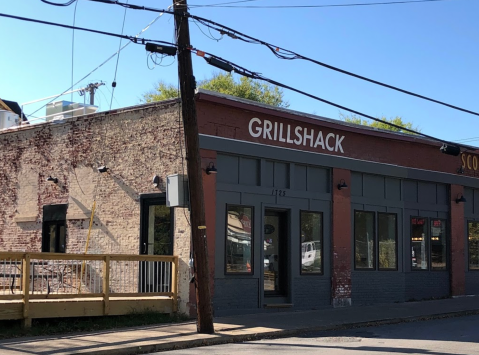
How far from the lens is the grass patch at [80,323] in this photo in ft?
41.7

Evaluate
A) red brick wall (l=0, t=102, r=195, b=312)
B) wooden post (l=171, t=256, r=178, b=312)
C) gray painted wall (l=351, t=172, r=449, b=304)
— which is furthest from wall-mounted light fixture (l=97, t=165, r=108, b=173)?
gray painted wall (l=351, t=172, r=449, b=304)

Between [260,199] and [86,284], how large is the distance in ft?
16.3

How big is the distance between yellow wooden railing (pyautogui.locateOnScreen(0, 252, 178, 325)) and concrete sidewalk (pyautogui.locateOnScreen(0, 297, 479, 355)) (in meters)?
0.94

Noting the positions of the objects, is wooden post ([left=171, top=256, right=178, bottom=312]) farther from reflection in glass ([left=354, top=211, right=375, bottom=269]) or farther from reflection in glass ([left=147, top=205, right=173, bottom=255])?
reflection in glass ([left=354, top=211, right=375, bottom=269])

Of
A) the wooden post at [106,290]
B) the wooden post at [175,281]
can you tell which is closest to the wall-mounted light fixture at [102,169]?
the wooden post at [175,281]

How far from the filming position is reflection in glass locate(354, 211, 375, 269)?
1952 cm

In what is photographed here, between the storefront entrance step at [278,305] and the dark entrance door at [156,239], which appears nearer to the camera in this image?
the dark entrance door at [156,239]

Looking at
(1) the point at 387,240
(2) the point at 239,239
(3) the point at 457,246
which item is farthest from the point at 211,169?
(3) the point at 457,246

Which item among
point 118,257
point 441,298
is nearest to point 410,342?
point 118,257

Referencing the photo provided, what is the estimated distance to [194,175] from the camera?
12828mm

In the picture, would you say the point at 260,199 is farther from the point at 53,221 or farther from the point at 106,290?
the point at 53,221

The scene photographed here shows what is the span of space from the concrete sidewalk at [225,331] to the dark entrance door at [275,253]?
1.05 m

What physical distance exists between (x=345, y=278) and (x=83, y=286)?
7.68 m

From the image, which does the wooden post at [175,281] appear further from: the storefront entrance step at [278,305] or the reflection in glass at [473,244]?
the reflection in glass at [473,244]
